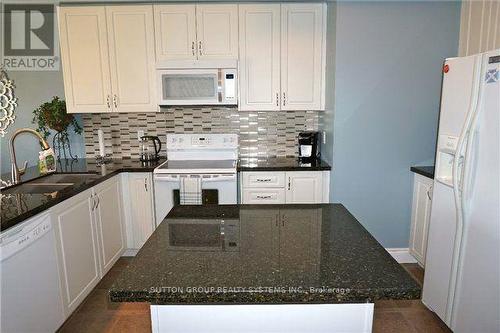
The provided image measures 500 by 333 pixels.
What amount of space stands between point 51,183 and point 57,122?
2.59 ft

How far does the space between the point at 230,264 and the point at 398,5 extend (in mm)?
2607

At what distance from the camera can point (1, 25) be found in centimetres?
313

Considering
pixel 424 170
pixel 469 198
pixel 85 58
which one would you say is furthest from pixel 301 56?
pixel 85 58

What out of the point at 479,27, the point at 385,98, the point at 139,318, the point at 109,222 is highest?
the point at 479,27

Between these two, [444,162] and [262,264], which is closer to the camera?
[262,264]

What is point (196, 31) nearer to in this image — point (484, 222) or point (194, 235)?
point (194, 235)

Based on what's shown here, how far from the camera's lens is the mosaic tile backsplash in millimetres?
3422

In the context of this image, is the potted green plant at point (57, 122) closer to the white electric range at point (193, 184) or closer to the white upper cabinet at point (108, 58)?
the white upper cabinet at point (108, 58)

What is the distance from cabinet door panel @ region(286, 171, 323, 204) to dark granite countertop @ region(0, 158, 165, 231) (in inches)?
50.5

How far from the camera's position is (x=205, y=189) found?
9.48 feet

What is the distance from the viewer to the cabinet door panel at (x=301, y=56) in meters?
2.98

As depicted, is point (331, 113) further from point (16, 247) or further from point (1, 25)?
point (1, 25)

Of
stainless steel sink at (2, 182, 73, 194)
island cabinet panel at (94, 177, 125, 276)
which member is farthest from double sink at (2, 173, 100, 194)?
island cabinet panel at (94, 177, 125, 276)

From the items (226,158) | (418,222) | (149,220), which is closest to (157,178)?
(149,220)
